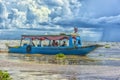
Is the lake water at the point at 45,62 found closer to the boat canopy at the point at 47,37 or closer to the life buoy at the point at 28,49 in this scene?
the boat canopy at the point at 47,37

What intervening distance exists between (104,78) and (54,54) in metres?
31.1

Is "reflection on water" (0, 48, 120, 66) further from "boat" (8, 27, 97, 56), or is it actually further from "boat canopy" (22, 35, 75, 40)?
"boat canopy" (22, 35, 75, 40)

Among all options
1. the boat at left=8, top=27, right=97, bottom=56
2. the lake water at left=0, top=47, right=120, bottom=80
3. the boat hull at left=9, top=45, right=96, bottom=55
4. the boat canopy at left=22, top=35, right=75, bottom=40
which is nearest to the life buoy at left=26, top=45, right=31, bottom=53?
the boat at left=8, top=27, right=97, bottom=56

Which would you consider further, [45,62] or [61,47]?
[61,47]

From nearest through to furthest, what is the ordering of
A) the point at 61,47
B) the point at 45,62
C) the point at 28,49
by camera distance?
1. the point at 45,62
2. the point at 61,47
3. the point at 28,49

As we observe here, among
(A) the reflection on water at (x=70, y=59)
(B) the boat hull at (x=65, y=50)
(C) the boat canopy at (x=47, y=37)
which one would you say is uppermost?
(C) the boat canopy at (x=47, y=37)

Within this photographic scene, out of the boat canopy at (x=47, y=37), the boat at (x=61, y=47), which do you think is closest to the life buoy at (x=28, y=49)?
the boat at (x=61, y=47)

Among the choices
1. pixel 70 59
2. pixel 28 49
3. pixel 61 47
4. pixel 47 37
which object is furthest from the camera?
pixel 28 49

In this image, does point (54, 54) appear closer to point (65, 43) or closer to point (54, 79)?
point (65, 43)

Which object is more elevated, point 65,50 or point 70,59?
point 65,50

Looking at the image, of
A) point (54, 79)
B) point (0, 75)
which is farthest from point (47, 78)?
point (0, 75)

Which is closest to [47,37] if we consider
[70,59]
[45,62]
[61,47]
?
[61,47]

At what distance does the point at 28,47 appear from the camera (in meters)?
57.9

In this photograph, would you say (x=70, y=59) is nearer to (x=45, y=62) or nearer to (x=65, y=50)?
(x=45, y=62)
